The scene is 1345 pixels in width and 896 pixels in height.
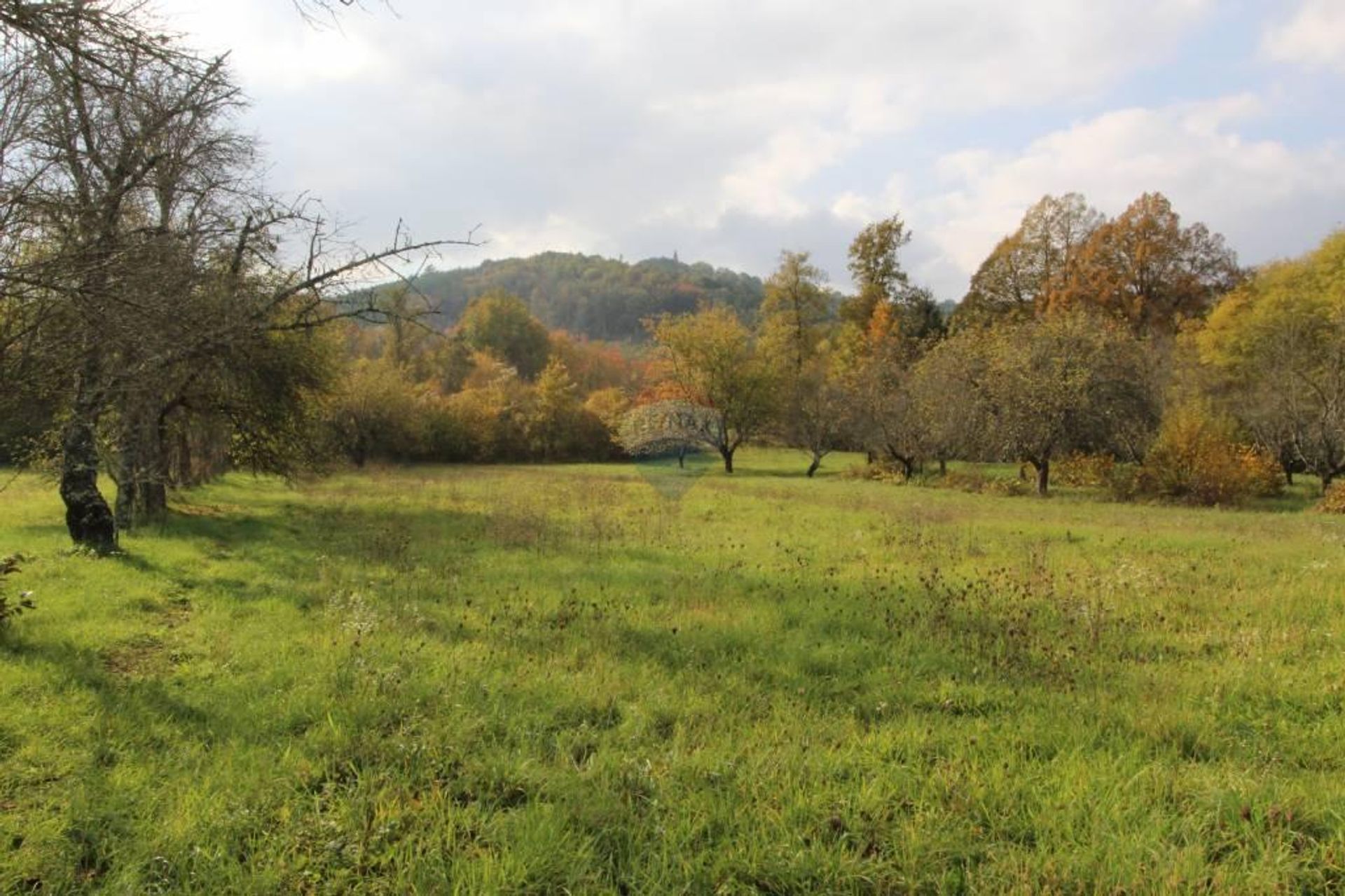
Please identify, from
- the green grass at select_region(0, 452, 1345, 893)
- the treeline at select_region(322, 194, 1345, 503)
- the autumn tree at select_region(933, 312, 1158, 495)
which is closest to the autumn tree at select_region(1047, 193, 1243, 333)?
the treeline at select_region(322, 194, 1345, 503)

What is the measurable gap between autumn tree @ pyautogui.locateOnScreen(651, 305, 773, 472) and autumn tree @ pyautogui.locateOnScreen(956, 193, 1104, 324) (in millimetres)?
14637

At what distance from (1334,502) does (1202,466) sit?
3.40 m

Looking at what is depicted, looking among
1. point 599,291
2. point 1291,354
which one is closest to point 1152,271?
point 1291,354

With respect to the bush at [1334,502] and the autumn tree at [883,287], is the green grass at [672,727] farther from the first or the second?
the autumn tree at [883,287]

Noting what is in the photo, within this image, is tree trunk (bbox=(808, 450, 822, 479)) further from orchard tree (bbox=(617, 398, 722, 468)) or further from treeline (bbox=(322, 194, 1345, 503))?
orchard tree (bbox=(617, 398, 722, 468))

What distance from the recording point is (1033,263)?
43.6 meters

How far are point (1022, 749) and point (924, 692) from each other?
0.97 meters

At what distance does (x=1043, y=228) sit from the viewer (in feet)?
141

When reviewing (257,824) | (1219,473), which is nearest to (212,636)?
(257,824)

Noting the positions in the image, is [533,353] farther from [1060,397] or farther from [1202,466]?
[1202,466]

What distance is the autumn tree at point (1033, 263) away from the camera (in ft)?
138

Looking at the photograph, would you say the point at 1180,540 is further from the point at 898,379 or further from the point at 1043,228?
the point at 1043,228

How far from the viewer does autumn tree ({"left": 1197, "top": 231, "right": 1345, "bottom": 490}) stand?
23.9 meters

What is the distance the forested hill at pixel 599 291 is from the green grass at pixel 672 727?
91.8 m
